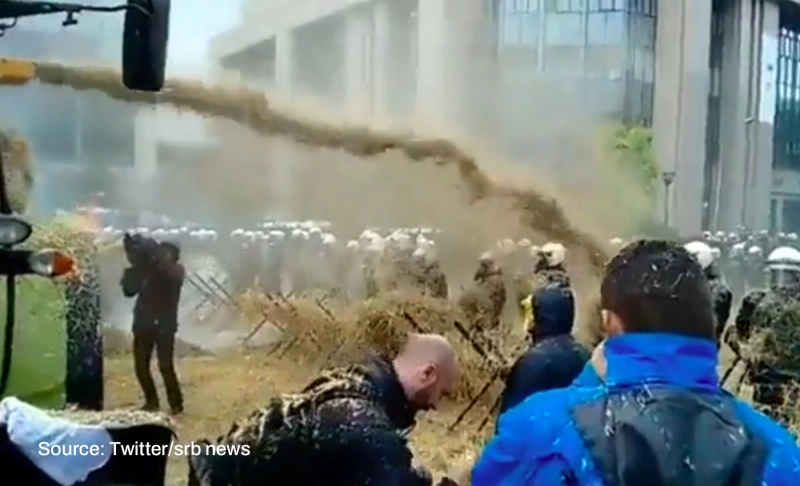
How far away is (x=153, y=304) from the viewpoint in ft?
24.6

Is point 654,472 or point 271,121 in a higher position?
point 271,121

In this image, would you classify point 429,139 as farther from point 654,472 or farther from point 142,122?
point 654,472

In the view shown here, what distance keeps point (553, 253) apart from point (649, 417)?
713 centimetres

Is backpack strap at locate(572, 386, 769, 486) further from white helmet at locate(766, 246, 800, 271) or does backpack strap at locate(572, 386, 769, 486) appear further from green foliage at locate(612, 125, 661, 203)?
green foliage at locate(612, 125, 661, 203)

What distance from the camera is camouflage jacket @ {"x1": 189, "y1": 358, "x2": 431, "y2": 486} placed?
1.85m

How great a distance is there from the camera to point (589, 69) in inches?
481

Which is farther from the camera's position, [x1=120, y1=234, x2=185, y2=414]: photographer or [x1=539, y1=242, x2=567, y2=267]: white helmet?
[x1=539, y1=242, x2=567, y2=267]: white helmet

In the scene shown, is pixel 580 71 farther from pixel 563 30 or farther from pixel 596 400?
pixel 596 400

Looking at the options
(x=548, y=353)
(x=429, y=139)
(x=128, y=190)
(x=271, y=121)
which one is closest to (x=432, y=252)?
(x=429, y=139)

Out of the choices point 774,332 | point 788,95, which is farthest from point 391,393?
point 788,95

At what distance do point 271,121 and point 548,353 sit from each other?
5944 mm

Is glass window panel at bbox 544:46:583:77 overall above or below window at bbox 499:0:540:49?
below

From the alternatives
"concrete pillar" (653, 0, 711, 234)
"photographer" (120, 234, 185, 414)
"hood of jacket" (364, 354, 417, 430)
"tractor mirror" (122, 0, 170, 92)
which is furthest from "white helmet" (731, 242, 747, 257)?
"hood of jacket" (364, 354, 417, 430)

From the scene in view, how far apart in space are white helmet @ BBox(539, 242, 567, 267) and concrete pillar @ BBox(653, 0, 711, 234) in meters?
2.98
